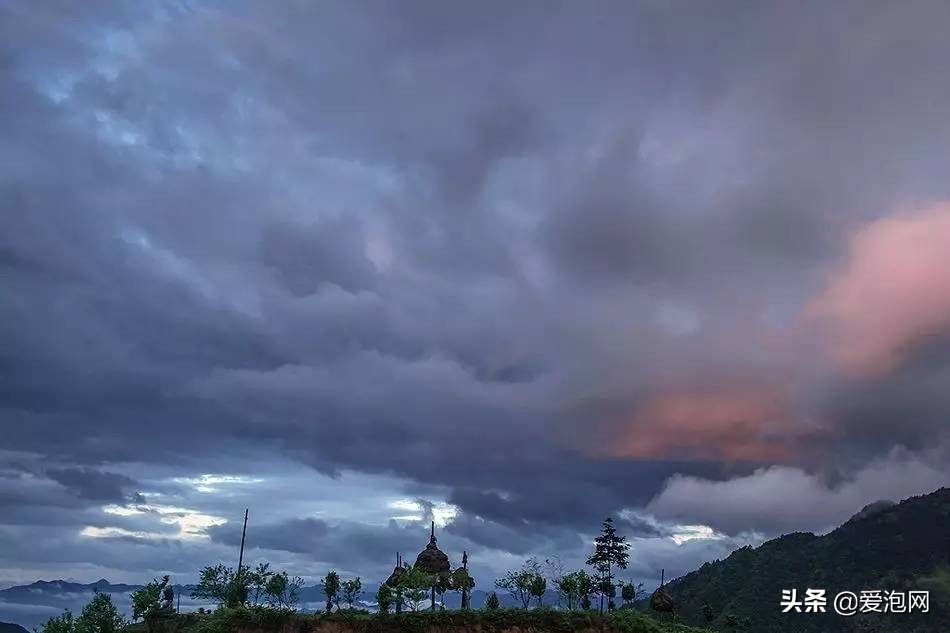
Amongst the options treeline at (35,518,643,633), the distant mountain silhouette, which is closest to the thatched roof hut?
treeline at (35,518,643,633)

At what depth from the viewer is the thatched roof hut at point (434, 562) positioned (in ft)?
253

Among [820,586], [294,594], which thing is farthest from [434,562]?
[820,586]

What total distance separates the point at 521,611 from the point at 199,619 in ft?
85.8

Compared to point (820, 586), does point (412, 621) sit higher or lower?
higher

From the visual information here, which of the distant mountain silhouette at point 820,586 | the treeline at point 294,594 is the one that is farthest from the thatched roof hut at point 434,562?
the distant mountain silhouette at point 820,586

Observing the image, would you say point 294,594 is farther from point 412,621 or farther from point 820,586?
point 820,586

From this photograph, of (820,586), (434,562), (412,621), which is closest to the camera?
(412,621)

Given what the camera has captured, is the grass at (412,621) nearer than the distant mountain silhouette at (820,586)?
Yes

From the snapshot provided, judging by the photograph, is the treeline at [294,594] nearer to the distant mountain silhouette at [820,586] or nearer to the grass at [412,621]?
the grass at [412,621]

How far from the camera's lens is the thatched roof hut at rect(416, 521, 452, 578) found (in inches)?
3033

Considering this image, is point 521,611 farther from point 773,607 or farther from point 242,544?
point 773,607

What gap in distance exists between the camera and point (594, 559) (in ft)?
343

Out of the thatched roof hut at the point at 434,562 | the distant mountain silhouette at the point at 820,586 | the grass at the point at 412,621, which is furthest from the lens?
the distant mountain silhouette at the point at 820,586

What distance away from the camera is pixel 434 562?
7800 centimetres
